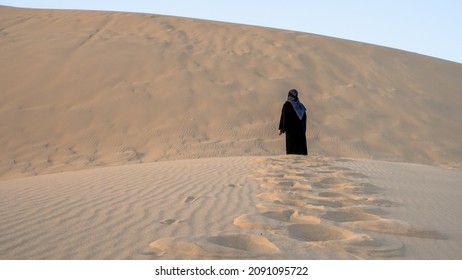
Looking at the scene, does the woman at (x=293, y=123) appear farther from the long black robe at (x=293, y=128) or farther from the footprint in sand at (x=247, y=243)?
the footprint in sand at (x=247, y=243)

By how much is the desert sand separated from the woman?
21.5 inches

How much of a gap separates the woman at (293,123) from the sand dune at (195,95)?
272cm

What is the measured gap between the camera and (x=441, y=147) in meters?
13.6

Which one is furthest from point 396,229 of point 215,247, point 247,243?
point 215,247

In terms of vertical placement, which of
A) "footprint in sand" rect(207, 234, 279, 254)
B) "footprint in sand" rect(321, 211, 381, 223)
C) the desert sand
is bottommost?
"footprint in sand" rect(207, 234, 279, 254)

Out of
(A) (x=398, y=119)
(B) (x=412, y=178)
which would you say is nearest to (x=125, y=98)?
(A) (x=398, y=119)

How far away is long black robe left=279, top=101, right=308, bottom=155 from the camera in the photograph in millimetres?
8844

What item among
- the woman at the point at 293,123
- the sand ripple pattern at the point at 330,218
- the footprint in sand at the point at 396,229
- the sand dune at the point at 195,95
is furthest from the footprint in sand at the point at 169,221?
the sand dune at the point at 195,95

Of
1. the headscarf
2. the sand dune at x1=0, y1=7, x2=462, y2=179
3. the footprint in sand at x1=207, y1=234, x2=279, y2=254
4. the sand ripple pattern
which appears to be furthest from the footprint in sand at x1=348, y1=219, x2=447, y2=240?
the sand dune at x1=0, y1=7, x2=462, y2=179

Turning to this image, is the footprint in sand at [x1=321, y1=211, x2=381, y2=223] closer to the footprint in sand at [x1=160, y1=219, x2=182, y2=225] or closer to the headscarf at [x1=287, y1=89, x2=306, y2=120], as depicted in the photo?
the footprint in sand at [x1=160, y1=219, x2=182, y2=225]

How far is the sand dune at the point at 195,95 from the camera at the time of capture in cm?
1202

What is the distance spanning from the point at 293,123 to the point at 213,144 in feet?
11.4

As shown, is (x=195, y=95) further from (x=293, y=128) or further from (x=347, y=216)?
(x=347, y=216)

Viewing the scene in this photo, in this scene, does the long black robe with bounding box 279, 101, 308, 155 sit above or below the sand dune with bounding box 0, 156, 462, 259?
above
